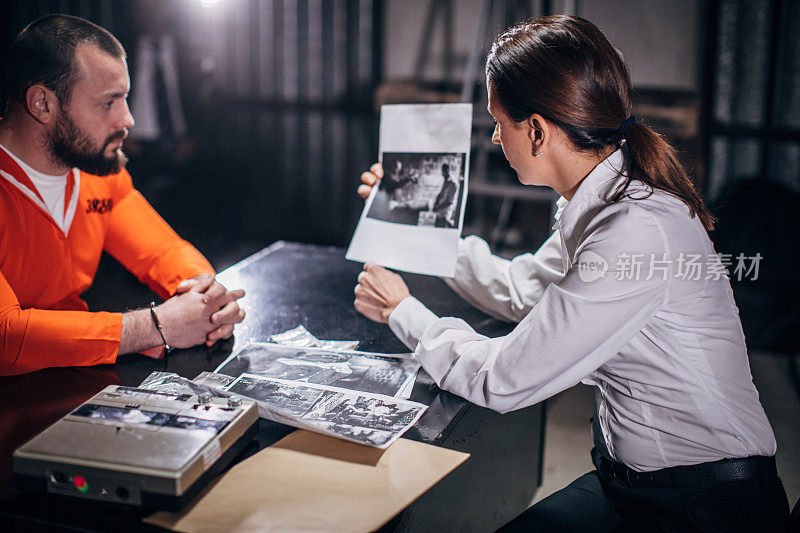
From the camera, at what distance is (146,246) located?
1727mm

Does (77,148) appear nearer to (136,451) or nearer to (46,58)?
(46,58)

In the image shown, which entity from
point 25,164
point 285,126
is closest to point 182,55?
point 285,126

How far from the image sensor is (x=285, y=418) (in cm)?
102

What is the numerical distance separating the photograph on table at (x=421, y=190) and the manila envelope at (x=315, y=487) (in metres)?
0.57

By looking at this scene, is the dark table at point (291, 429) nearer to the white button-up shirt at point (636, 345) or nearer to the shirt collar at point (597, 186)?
the white button-up shirt at point (636, 345)

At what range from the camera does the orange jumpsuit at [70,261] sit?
1196 millimetres

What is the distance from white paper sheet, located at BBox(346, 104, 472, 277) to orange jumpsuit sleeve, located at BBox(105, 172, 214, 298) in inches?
19.0

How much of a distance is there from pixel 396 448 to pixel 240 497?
23 cm

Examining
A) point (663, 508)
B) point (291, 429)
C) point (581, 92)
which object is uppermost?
point (581, 92)

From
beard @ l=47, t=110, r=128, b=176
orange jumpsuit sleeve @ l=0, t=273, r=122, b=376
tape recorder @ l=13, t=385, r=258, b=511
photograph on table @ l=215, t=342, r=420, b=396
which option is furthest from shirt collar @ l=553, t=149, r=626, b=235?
beard @ l=47, t=110, r=128, b=176

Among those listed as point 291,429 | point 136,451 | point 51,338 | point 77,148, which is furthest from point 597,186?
point 77,148

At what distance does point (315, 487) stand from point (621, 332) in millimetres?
504

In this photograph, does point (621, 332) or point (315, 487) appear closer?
point (315, 487)

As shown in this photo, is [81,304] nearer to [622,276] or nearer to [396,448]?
[396,448]
